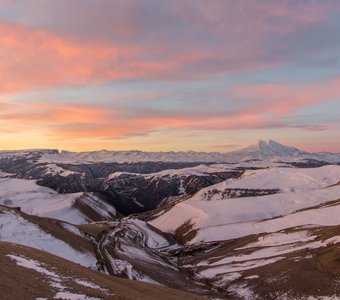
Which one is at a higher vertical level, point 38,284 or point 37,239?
point 38,284

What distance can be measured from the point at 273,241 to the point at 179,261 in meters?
30.3

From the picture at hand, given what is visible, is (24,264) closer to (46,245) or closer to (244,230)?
(46,245)

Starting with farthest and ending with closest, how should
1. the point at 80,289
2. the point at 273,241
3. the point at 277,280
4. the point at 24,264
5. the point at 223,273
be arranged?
1. the point at 273,241
2. the point at 223,273
3. the point at 277,280
4. the point at 24,264
5. the point at 80,289

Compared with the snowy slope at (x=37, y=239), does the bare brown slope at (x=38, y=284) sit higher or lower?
higher

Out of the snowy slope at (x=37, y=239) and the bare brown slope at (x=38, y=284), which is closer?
the bare brown slope at (x=38, y=284)

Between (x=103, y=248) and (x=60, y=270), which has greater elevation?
(x=60, y=270)

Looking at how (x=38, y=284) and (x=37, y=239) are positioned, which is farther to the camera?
(x=37, y=239)

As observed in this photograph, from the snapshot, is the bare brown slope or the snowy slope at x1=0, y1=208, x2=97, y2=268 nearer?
the bare brown slope

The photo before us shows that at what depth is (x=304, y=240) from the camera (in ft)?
397

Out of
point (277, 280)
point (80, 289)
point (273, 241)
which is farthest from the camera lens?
point (273, 241)

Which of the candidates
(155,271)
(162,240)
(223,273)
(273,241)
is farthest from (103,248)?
(162,240)

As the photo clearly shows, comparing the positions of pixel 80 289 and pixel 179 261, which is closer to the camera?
pixel 80 289

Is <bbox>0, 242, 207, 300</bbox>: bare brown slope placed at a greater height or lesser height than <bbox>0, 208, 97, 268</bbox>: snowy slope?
greater

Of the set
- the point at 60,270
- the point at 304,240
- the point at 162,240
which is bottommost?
the point at 162,240
